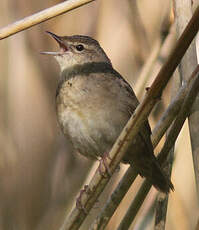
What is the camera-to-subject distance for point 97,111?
2080 mm

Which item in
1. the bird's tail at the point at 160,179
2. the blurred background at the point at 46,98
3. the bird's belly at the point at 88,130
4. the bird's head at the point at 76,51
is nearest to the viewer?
the bird's tail at the point at 160,179

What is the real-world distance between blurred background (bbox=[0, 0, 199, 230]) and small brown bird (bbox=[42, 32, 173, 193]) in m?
0.29

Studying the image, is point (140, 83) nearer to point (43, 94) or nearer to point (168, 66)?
point (43, 94)

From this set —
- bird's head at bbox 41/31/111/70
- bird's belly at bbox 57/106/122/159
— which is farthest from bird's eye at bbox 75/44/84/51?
bird's belly at bbox 57/106/122/159

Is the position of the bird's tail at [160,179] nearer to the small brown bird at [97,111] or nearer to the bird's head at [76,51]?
the small brown bird at [97,111]

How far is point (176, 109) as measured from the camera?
5.44 feet

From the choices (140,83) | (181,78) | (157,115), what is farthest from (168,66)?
(157,115)

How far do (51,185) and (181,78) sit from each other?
3.89ft

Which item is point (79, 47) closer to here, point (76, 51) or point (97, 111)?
point (76, 51)

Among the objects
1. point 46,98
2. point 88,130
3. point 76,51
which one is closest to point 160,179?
point 88,130

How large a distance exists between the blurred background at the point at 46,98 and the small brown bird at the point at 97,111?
0.29 metres

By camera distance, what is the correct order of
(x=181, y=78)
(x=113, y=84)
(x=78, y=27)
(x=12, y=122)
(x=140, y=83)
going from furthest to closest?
(x=78, y=27) < (x=12, y=122) < (x=140, y=83) < (x=113, y=84) < (x=181, y=78)

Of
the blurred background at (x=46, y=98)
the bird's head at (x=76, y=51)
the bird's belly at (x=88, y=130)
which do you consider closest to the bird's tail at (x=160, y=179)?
the bird's belly at (x=88, y=130)

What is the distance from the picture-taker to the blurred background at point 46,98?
101 inches
